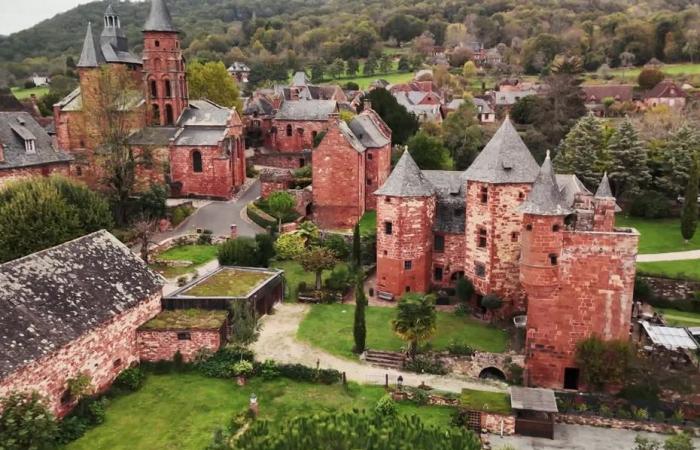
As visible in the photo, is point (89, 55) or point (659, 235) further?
point (89, 55)

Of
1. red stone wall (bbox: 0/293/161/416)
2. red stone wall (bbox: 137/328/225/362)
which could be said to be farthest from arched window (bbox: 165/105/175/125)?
red stone wall (bbox: 137/328/225/362)

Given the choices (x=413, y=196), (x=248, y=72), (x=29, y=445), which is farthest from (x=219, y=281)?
(x=248, y=72)

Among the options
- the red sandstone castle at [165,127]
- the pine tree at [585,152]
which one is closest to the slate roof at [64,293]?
the red sandstone castle at [165,127]

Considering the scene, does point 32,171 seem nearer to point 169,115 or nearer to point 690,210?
point 169,115

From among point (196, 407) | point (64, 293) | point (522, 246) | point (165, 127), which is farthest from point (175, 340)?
point (165, 127)

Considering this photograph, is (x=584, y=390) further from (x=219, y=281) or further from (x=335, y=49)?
(x=335, y=49)
